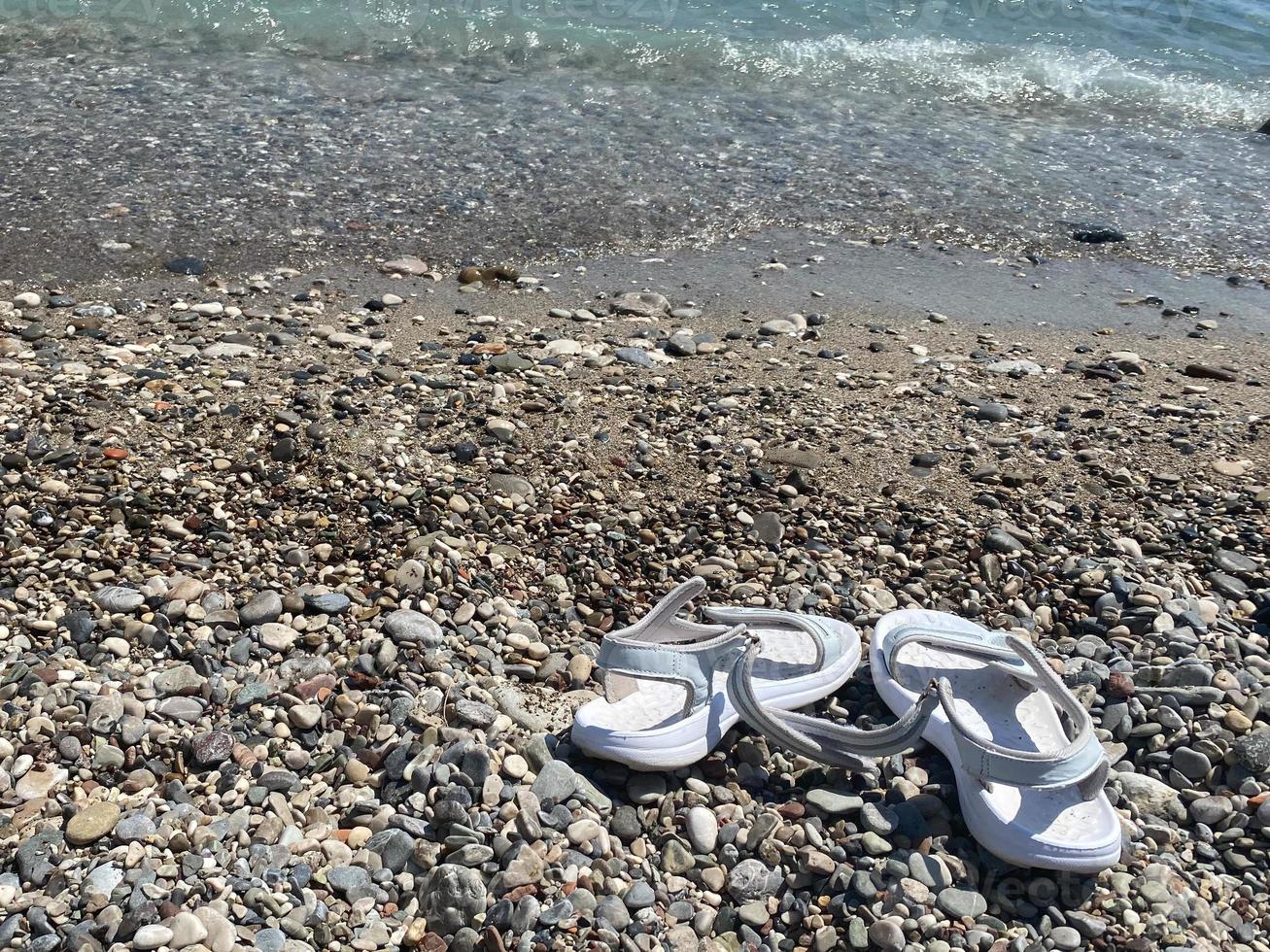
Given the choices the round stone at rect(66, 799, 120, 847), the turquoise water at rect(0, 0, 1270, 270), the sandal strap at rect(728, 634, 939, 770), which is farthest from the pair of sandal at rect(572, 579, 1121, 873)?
the turquoise water at rect(0, 0, 1270, 270)

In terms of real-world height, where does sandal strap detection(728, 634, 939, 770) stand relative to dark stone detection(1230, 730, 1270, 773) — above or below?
below

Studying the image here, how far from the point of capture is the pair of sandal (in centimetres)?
305

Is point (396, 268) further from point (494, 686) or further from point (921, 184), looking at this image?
point (921, 184)

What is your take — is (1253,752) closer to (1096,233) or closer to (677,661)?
(677,661)

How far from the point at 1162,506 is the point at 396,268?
4.66 meters

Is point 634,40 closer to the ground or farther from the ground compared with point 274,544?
farther from the ground

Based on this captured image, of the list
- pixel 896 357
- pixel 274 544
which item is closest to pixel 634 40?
pixel 896 357

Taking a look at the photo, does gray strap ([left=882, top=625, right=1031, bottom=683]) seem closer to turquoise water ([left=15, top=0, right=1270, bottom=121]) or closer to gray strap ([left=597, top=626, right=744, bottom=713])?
gray strap ([left=597, top=626, right=744, bottom=713])

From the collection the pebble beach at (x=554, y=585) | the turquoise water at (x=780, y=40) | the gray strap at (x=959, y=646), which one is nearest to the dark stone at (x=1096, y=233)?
the pebble beach at (x=554, y=585)

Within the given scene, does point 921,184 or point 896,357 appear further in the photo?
point 921,184

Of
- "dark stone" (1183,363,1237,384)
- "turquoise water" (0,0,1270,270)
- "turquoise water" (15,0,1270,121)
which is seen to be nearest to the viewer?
"dark stone" (1183,363,1237,384)

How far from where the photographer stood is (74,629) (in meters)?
3.57

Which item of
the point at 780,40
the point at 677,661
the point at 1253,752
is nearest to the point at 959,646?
the point at 1253,752

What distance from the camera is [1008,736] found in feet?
11.5
